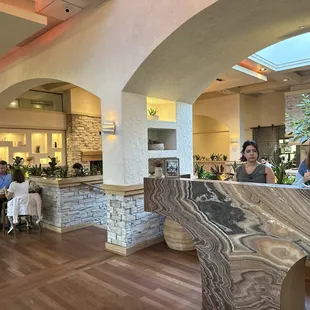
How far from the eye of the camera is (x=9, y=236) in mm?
5566

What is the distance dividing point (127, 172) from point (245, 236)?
249cm

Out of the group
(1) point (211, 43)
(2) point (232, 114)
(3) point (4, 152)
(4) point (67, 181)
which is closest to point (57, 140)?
(3) point (4, 152)

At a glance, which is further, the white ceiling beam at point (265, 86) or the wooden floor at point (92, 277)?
the white ceiling beam at point (265, 86)

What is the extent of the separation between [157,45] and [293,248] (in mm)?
2890

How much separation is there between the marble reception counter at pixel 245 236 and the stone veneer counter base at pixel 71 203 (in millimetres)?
3528

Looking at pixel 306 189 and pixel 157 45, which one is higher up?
pixel 157 45

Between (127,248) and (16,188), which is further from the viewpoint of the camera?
(16,188)

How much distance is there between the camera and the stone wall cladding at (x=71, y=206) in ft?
19.1

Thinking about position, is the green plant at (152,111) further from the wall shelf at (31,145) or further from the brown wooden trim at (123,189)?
the wall shelf at (31,145)

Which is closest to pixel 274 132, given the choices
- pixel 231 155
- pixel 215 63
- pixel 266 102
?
pixel 266 102

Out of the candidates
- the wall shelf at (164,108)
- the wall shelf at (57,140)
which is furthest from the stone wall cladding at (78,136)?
the wall shelf at (164,108)

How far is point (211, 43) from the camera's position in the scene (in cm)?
388

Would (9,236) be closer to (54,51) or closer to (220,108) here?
(54,51)

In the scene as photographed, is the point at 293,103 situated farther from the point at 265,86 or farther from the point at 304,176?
the point at 304,176
